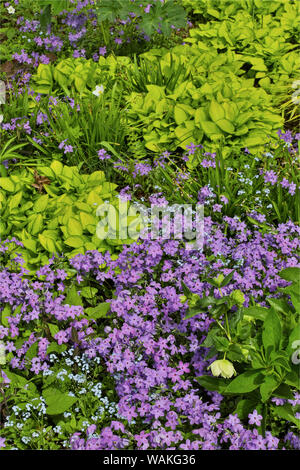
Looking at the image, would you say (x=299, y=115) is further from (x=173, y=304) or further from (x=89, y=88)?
(x=173, y=304)

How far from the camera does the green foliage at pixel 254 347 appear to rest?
2.47 meters

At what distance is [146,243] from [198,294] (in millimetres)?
490

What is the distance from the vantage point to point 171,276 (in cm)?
303

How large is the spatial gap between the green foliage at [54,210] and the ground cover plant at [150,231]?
0.6 inches

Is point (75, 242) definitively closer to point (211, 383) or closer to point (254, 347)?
point (211, 383)

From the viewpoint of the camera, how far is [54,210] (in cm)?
387

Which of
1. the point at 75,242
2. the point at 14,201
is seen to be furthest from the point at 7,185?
the point at 75,242

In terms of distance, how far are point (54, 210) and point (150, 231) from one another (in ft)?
2.68

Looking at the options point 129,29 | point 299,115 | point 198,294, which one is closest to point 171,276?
point 198,294

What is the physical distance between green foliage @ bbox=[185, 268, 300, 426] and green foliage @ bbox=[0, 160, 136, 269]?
111 cm

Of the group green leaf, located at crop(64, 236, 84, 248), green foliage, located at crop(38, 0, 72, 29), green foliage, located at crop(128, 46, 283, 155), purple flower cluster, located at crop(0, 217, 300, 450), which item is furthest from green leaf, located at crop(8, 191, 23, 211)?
green foliage, located at crop(38, 0, 72, 29)

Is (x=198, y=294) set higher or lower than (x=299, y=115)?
lower

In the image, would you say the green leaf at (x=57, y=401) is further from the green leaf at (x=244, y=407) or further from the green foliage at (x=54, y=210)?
the green foliage at (x=54, y=210)
